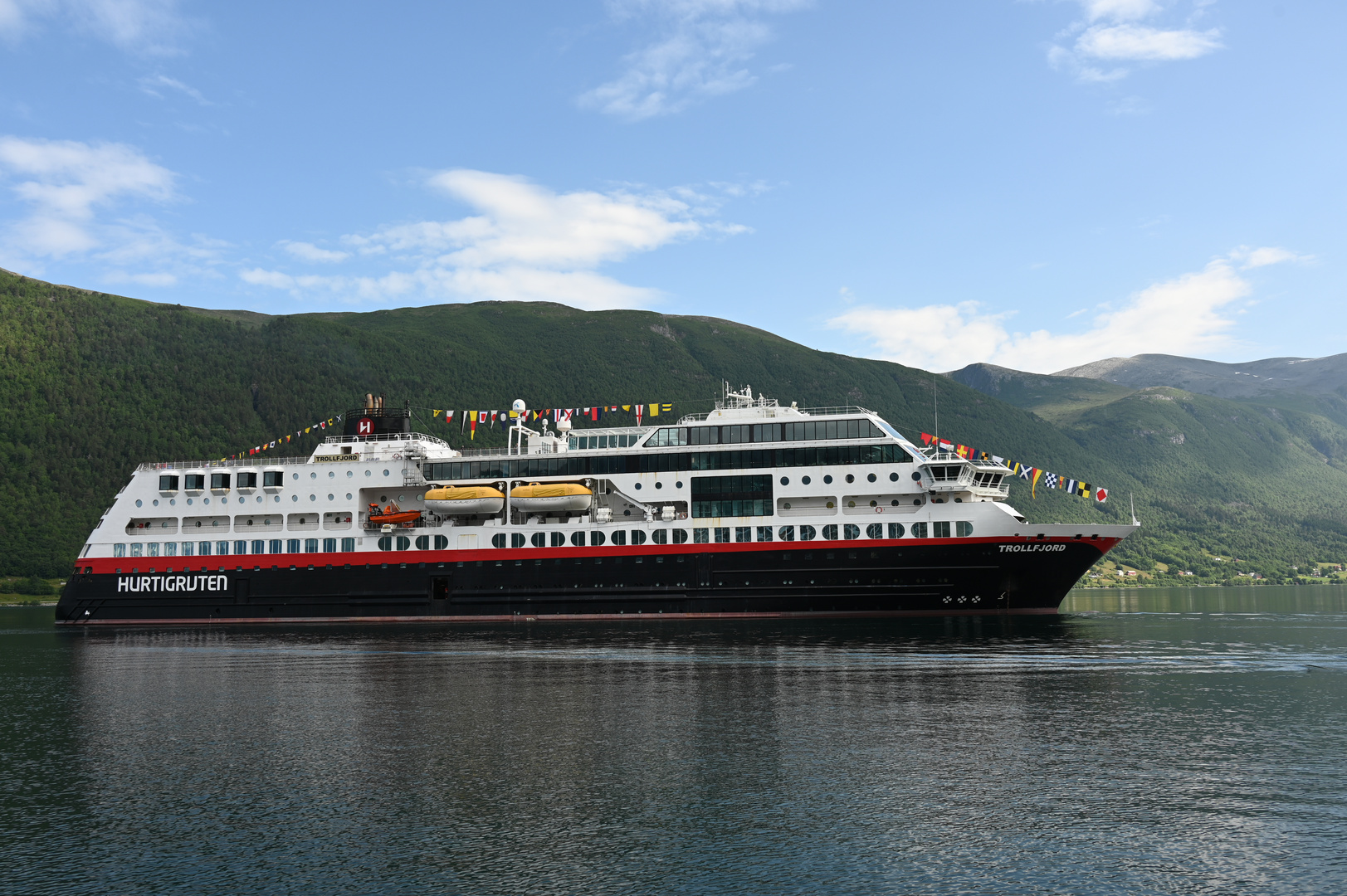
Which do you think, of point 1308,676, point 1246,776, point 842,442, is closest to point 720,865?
point 1246,776

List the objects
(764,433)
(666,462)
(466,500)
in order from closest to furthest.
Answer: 1. (764,433)
2. (666,462)
3. (466,500)

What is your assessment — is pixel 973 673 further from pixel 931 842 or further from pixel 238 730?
pixel 238 730

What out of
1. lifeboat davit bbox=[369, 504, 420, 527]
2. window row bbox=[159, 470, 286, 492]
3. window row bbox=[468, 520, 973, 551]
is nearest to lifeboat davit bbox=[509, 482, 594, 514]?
window row bbox=[468, 520, 973, 551]

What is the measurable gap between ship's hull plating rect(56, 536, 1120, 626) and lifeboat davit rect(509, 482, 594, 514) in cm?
259

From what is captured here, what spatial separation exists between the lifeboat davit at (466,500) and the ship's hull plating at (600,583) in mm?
2594

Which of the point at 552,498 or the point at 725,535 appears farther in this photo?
the point at 552,498

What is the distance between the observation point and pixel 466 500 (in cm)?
5466

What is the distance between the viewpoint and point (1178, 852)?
13188mm

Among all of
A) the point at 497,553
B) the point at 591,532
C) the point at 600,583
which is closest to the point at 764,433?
the point at 591,532

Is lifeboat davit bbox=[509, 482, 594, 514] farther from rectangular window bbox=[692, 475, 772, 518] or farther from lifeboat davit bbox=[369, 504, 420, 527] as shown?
rectangular window bbox=[692, 475, 772, 518]

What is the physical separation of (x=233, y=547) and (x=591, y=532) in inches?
918

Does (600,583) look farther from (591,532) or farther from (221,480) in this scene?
(221,480)

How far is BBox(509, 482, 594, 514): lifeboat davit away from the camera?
53.7 m

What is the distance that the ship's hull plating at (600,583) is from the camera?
48625 millimetres
